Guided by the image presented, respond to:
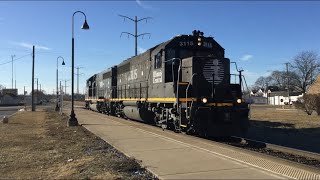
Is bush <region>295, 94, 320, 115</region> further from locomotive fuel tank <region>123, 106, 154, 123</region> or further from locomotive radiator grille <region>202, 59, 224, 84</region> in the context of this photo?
locomotive radiator grille <region>202, 59, 224, 84</region>

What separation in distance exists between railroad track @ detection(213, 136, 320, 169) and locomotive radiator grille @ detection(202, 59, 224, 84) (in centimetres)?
257

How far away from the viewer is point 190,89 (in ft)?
55.3

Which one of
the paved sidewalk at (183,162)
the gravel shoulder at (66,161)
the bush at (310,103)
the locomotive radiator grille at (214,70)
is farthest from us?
the bush at (310,103)

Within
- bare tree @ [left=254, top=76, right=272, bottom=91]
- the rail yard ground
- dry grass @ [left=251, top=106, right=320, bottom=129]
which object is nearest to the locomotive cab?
the rail yard ground

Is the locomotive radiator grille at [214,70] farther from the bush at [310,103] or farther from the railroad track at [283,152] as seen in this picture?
the bush at [310,103]

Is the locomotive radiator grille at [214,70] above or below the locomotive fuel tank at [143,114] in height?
above

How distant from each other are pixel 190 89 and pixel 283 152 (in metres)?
4.77

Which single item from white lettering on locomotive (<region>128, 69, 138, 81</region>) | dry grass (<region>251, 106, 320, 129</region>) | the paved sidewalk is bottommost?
the paved sidewalk

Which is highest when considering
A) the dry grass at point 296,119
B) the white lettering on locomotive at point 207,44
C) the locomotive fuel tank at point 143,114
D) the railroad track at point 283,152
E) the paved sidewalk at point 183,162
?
the white lettering on locomotive at point 207,44

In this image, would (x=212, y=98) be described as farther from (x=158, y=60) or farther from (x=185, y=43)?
(x=158, y=60)

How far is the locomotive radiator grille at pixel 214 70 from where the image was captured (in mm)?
17031

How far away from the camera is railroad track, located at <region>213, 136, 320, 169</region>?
12.2m

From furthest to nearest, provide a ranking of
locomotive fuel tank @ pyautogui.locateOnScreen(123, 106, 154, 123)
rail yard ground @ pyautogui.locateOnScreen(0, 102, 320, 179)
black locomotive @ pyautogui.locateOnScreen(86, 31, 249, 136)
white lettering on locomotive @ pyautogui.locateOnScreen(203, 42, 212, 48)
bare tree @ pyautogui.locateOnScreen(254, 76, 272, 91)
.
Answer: bare tree @ pyautogui.locateOnScreen(254, 76, 272, 91), locomotive fuel tank @ pyautogui.locateOnScreen(123, 106, 154, 123), white lettering on locomotive @ pyautogui.locateOnScreen(203, 42, 212, 48), black locomotive @ pyautogui.locateOnScreen(86, 31, 249, 136), rail yard ground @ pyautogui.locateOnScreen(0, 102, 320, 179)

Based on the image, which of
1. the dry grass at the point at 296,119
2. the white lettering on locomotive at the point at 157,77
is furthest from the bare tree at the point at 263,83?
the white lettering on locomotive at the point at 157,77
